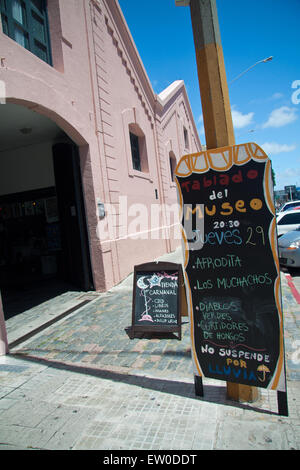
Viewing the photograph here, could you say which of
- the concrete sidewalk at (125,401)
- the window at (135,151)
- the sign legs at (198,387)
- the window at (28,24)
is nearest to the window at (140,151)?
the window at (135,151)

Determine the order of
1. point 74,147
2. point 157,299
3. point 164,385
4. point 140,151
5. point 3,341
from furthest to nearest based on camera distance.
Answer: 1. point 140,151
2. point 74,147
3. point 157,299
4. point 3,341
5. point 164,385

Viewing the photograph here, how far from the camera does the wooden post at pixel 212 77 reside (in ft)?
8.79

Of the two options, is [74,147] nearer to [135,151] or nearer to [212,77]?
[135,151]

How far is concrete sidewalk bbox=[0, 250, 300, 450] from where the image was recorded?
240 cm

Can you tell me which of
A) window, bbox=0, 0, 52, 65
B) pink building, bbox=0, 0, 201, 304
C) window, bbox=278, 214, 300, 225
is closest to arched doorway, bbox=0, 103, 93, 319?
pink building, bbox=0, 0, 201, 304

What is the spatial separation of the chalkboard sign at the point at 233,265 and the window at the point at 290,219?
9.52 metres

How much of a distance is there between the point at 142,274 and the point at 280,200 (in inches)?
2906

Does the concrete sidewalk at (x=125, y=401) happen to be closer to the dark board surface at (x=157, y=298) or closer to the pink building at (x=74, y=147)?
the dark board surface at (x=157, y=298)

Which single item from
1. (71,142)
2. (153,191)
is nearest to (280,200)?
(153,191)

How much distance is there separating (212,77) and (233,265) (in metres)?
1.69

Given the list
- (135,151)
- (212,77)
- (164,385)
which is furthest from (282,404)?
(135,151)

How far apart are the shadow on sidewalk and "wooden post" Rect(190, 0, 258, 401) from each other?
0.26 m

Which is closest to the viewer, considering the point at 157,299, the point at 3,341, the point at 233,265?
the point at 233,265

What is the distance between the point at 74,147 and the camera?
7262 millimetres
